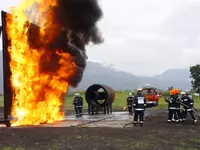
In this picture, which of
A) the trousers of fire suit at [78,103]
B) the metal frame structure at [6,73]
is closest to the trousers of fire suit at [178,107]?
the trousers of fire suit at [78,103]

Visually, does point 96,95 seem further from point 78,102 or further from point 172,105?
point 172,105

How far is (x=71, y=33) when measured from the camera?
22.9 m

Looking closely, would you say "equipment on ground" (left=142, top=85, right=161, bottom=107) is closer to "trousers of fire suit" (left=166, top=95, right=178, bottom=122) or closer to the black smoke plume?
the black smoke plume

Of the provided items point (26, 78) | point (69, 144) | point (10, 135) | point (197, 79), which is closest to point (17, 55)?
point (26, 78)

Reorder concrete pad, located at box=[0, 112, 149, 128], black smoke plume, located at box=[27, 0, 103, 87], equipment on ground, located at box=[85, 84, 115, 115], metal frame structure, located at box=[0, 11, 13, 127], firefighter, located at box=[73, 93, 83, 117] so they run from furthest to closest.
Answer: equipment on ground, located at box=[85, 84, 115, 115], firefighter, located at box=[73, 93, 83, 117], black smoke plume, located at box=[27, 0, 103, 87], concrete pad, located at box=[0, 112, 149, 128], metal frame structure, located at box=[0, 11, 13, 127]

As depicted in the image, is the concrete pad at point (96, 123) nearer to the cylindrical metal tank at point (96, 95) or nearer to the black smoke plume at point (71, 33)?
the black smoke plume at point (71, 33)

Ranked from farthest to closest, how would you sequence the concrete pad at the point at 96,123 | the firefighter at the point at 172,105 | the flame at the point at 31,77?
the firefighter at the point at 172,105 → the flame at the point at 31,77 → the concrete pad at the point at 96,123

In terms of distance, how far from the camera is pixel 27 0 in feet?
66.7

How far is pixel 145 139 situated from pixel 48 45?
32.8ft

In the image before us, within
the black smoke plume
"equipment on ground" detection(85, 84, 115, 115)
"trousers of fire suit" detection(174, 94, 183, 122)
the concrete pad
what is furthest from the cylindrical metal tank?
"trousers of fire suit" detection(174, 94, 183, 122)

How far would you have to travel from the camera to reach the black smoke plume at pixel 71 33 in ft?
69.1

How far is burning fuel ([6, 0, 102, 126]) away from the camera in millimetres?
19594

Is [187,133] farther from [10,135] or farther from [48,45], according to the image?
[48,45]

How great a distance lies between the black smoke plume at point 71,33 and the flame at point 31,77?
0.21 metres
